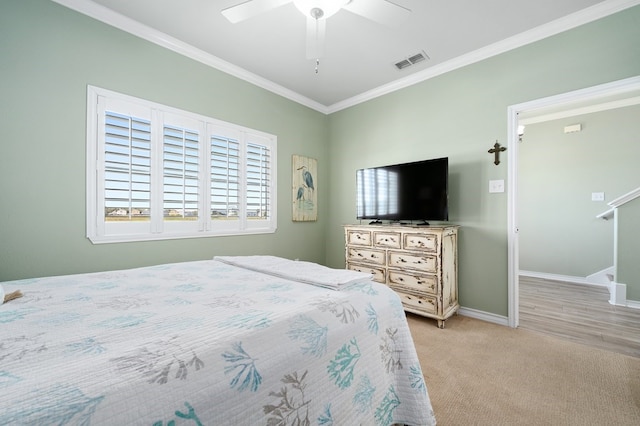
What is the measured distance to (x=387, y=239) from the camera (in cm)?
297

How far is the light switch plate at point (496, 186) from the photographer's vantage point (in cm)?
272

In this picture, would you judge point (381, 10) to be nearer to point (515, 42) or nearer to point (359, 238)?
point (515, 42)

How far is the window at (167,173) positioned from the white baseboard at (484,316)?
8.28 ft

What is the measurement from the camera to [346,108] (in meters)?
4.12

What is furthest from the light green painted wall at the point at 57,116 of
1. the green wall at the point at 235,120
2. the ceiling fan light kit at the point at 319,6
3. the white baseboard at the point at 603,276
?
the white baseboard at the point at 603,276

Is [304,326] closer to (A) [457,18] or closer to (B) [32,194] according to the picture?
(B) [32,194]

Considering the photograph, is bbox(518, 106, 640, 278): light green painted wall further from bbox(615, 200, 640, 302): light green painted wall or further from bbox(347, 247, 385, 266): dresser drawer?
bbox(347, 247, 385, 266): dresser drawer

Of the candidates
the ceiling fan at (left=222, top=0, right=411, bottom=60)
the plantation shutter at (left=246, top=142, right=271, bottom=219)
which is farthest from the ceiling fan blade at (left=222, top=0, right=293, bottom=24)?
the plantation shutter at (left=246, top=142, right=271, bottom=219)

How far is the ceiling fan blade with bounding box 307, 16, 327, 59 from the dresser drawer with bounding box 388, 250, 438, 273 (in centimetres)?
210

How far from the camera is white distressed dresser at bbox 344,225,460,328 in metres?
2.61

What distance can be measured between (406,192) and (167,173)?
257 centimetres

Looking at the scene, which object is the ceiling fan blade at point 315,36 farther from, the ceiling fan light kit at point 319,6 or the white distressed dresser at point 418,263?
the white distressed dresser at point 418,263

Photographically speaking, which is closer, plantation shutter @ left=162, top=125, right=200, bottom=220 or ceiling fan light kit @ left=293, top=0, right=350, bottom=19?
ceiling fan light kit @ left=293, top=0, right=350, bottom=19

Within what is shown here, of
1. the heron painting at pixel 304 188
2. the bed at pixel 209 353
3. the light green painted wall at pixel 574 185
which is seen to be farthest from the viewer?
the light green painted wall at pixel 574 185
